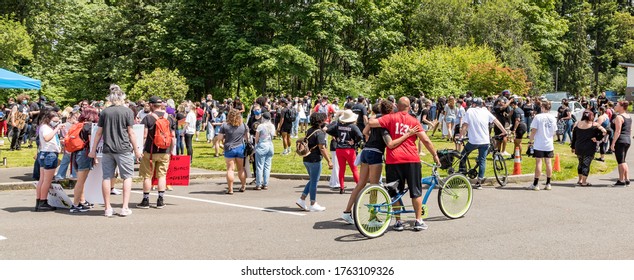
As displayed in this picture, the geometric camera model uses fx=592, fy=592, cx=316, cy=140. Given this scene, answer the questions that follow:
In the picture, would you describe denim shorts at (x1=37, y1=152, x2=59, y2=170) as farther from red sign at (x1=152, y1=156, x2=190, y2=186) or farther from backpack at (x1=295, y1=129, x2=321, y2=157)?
backpack at (x1=295, y1=129, x2=321, y2=157)

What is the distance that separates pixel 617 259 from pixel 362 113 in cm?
867

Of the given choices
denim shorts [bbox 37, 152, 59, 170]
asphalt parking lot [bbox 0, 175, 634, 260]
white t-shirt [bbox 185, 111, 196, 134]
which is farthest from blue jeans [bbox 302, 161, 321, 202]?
white t-shirt [bbox 185, 111, 196, 134]

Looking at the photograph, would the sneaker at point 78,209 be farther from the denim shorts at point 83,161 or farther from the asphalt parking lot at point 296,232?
the denim shorts at point 83,161

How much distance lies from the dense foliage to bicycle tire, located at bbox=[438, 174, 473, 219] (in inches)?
1066

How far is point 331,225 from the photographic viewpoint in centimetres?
878

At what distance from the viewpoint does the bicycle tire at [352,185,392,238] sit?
305 inches

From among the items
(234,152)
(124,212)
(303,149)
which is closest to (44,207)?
(124,212)

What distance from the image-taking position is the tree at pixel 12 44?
42688mm

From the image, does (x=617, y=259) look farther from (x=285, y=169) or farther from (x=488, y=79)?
(x=488, y=79)

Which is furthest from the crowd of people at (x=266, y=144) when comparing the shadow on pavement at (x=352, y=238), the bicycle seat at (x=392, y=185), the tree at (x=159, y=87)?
the tree at (x=159, y=87)

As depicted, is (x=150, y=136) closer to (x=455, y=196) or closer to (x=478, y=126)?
(x=455, y=196)

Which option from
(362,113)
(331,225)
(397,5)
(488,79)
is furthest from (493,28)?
(331,225)

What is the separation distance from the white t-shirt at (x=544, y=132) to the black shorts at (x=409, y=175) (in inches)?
219

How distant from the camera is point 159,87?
37.4m
